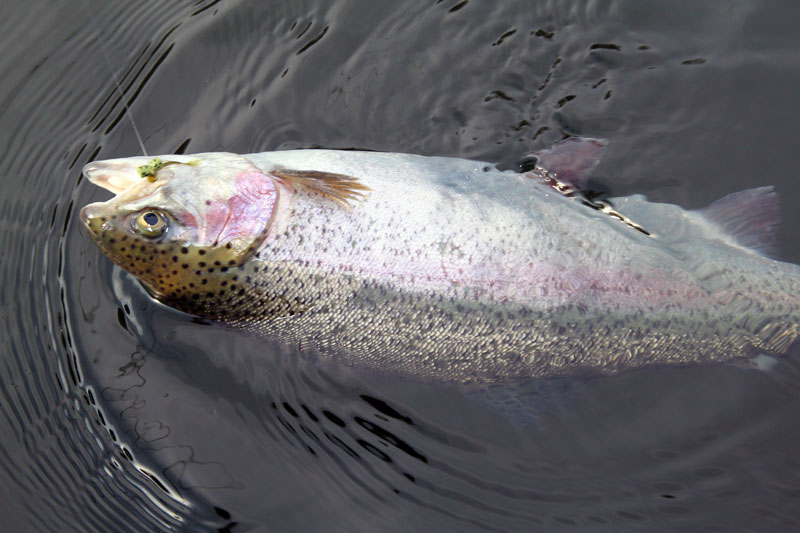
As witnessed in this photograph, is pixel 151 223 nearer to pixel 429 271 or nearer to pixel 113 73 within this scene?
pixel 429 271

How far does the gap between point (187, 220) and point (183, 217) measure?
3 centimetres

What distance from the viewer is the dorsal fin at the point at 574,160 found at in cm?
430

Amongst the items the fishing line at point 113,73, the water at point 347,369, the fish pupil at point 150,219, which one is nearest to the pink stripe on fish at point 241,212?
the fish pupil at point 150,219

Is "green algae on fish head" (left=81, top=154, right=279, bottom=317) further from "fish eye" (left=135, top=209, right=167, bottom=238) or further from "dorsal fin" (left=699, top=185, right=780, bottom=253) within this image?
"dorsal fin" (left=699, top=185, right=780, bottom=253)

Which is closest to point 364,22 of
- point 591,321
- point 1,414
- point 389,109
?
point 389,109

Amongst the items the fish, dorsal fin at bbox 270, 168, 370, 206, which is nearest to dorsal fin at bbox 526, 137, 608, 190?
the fish

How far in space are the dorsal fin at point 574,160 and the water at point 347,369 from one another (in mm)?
228

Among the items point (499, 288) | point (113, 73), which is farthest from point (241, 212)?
point (113, 73)

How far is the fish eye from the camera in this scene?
368 cm

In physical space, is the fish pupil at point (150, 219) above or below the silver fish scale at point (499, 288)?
above

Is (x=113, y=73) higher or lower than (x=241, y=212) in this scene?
higher

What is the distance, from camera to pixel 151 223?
12.1 ft

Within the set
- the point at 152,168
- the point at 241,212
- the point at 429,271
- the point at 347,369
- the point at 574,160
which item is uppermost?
the point at 152,168

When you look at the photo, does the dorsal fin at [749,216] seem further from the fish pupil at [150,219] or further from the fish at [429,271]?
the fish pupil at [150,219]
